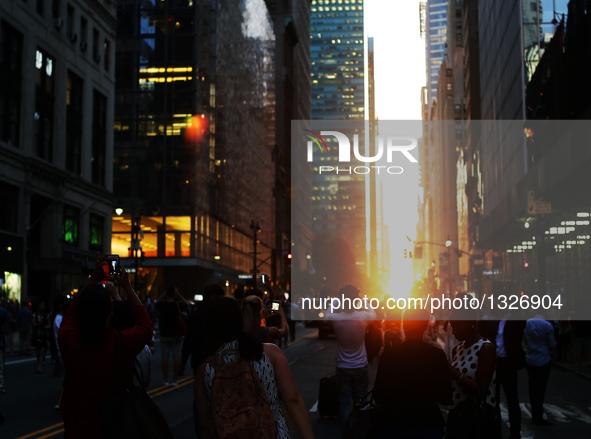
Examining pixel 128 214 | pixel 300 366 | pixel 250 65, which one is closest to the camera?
pixel 300 366

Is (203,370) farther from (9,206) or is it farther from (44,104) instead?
(44,104)

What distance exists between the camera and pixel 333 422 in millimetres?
12039

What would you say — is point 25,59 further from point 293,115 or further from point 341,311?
point 293,115

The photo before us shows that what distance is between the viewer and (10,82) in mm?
38281

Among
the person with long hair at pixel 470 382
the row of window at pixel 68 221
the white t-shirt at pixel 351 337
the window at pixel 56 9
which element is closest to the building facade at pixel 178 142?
the row of window at pixel 68 221

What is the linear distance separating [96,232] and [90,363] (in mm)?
45752

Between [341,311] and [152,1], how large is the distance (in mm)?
63501

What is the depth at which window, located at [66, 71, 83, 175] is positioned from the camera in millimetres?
45469

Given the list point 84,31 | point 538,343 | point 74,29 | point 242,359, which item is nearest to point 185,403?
point 538,343

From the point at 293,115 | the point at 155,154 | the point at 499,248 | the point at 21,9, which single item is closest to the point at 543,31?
the point at 499,248

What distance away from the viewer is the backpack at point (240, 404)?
13.6ft

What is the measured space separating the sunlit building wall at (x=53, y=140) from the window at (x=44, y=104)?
6cm

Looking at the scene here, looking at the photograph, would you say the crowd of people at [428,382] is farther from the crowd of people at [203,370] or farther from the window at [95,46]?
the window at [95,46]

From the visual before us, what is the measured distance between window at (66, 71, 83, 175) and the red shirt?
42.1 meters
